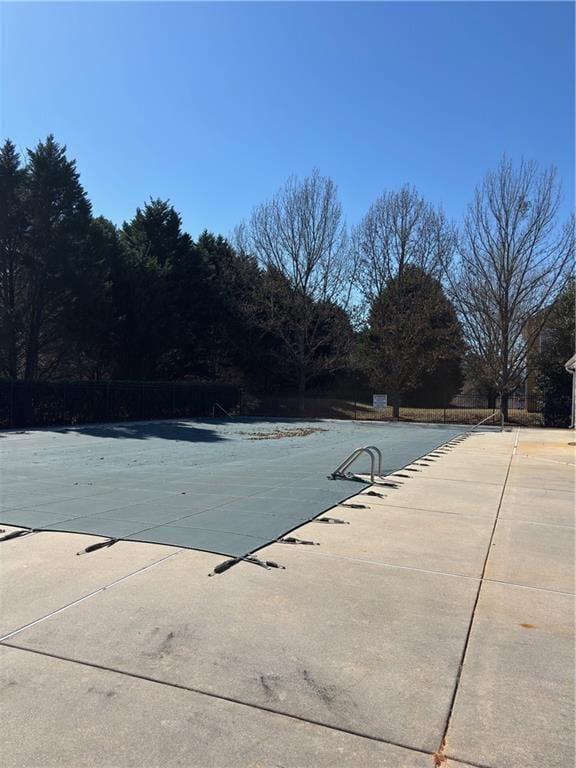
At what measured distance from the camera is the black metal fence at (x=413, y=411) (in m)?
28.7

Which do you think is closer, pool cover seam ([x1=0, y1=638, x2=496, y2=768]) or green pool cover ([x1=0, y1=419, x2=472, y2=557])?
pool cover seam ([x1=0, y1=638, x2=496, y2=768])

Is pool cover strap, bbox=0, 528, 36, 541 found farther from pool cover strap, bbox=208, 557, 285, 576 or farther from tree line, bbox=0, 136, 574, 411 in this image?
tree line, bbox=0, 136, 574, 411

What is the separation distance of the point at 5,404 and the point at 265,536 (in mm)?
17290

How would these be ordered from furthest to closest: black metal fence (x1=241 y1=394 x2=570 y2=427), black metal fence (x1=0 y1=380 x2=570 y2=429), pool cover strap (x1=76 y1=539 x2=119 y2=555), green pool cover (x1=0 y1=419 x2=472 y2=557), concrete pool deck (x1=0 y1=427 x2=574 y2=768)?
black metal fence (x1=241 y1=394 x2=570 y2=427) < black metal fence (x1=0 y1=380 x2=570 y2=429) < green pool cover (x1=0 y1=419 x2=472 y2=557) < pool cover strap (x1=76 y1=539 x2=119 y2=555) < concrete pool deck (x1=0 y1=427 x2=574 y2=768)

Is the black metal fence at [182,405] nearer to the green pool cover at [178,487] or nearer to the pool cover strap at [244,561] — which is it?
the green pool cover at [178,487]

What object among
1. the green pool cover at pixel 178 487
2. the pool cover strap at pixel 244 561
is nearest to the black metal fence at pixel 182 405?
the green pool cover at pixel 178 487

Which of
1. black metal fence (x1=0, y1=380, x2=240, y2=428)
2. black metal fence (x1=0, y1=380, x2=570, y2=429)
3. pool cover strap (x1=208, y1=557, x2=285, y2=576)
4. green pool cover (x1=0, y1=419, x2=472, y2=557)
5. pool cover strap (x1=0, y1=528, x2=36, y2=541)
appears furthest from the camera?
black metal fence (x1=0, y1=380, x2=570, y2=429)

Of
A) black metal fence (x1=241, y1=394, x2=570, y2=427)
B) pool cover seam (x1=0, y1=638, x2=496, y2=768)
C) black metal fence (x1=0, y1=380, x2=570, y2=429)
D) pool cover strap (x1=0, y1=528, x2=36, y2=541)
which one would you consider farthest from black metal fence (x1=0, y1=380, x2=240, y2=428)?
pool cover seam (x1=0, y1=638, x2=496, y2=768)

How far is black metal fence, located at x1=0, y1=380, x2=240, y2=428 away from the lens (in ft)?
66.5

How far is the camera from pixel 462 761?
233 cm

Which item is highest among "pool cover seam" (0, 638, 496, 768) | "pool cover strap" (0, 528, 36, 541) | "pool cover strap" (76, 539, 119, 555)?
"pool cover strap" (76, 539, 119, 555)

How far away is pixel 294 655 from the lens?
3.19 m

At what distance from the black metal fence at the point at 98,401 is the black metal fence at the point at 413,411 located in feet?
16.0

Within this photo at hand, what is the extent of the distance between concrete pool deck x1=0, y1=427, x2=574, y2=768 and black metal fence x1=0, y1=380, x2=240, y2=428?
53.6 feet
